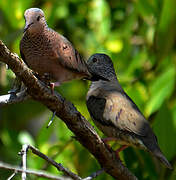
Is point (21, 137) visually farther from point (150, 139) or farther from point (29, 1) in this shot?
point (150, 139)

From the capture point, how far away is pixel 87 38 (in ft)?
20.8

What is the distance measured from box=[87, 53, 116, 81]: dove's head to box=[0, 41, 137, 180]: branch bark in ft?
3.44

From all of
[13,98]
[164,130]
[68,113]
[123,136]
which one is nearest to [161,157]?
[123,136]

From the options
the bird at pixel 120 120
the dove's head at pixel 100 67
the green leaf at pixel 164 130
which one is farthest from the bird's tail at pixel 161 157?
the dove's head at pixel 100 67

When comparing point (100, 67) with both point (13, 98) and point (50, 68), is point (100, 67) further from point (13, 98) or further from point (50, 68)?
point (13, 98)

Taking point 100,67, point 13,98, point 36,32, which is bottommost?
point 100,67

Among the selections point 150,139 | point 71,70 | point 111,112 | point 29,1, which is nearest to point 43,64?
point 71,70

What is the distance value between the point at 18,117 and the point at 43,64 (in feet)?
9.72

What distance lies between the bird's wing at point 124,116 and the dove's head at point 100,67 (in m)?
0.40

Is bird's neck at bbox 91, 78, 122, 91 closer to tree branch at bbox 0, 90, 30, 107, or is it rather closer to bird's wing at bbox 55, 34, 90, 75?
bird's wing at bbox 55, 34, 90, 75

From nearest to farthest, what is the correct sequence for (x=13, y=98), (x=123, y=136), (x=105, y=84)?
(x=13, y=98) < (x=123, y=136) < (x=105, y=84)

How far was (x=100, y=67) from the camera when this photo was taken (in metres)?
4.23

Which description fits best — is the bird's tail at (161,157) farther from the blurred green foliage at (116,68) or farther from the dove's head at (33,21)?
the dove's head at (33,21)

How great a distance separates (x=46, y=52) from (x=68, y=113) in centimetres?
52
